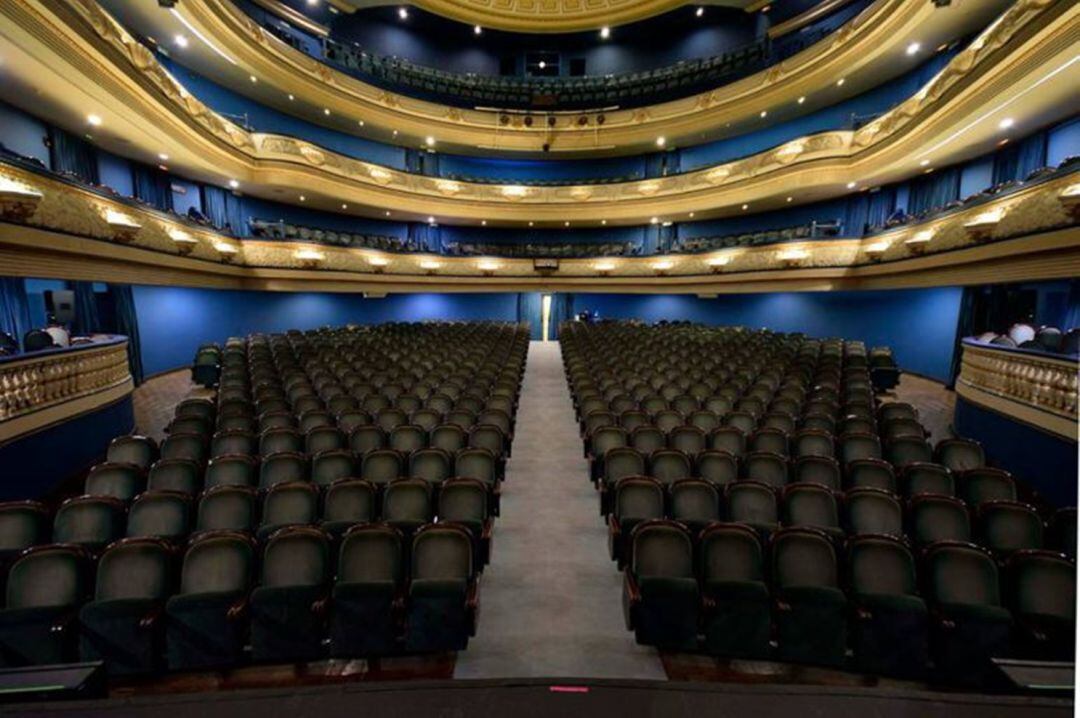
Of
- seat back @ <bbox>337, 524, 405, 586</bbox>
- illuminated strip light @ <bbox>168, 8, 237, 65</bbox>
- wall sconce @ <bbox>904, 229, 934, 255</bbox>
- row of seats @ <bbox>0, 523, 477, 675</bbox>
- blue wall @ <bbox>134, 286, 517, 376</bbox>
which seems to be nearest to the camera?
row of seats @ <bbox>0, 523, 477, 675</bbox>

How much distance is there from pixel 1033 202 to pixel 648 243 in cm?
1558

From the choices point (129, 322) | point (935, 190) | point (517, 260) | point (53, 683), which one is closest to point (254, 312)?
point (129, 322)

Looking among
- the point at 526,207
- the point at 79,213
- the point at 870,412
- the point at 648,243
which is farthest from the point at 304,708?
the point at 648,243

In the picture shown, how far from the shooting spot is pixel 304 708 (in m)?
1.45

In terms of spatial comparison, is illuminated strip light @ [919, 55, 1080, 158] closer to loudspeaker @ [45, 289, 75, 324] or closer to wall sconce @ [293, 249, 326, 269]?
wall sconce @ [293, 249, 326, 269]

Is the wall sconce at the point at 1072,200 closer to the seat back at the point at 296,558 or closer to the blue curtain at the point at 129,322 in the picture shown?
the seat back at the point at 296,558

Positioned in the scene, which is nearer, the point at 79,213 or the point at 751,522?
the point at 751,522

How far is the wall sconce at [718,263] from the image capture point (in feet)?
A: 55.3

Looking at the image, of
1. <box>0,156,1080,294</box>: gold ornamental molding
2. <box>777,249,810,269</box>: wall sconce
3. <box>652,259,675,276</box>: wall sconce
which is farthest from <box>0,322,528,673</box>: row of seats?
<box>652,259,675,276</box>: wall sconce

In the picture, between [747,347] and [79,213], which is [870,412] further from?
[79,213]

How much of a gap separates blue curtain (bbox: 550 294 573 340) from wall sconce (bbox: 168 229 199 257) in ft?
48.3

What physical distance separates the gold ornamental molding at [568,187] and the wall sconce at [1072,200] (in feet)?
7.38

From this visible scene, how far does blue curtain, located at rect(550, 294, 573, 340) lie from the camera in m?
23.1

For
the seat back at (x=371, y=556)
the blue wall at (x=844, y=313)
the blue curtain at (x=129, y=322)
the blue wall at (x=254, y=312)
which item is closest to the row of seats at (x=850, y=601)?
the seat back at (x=371, y=556)
